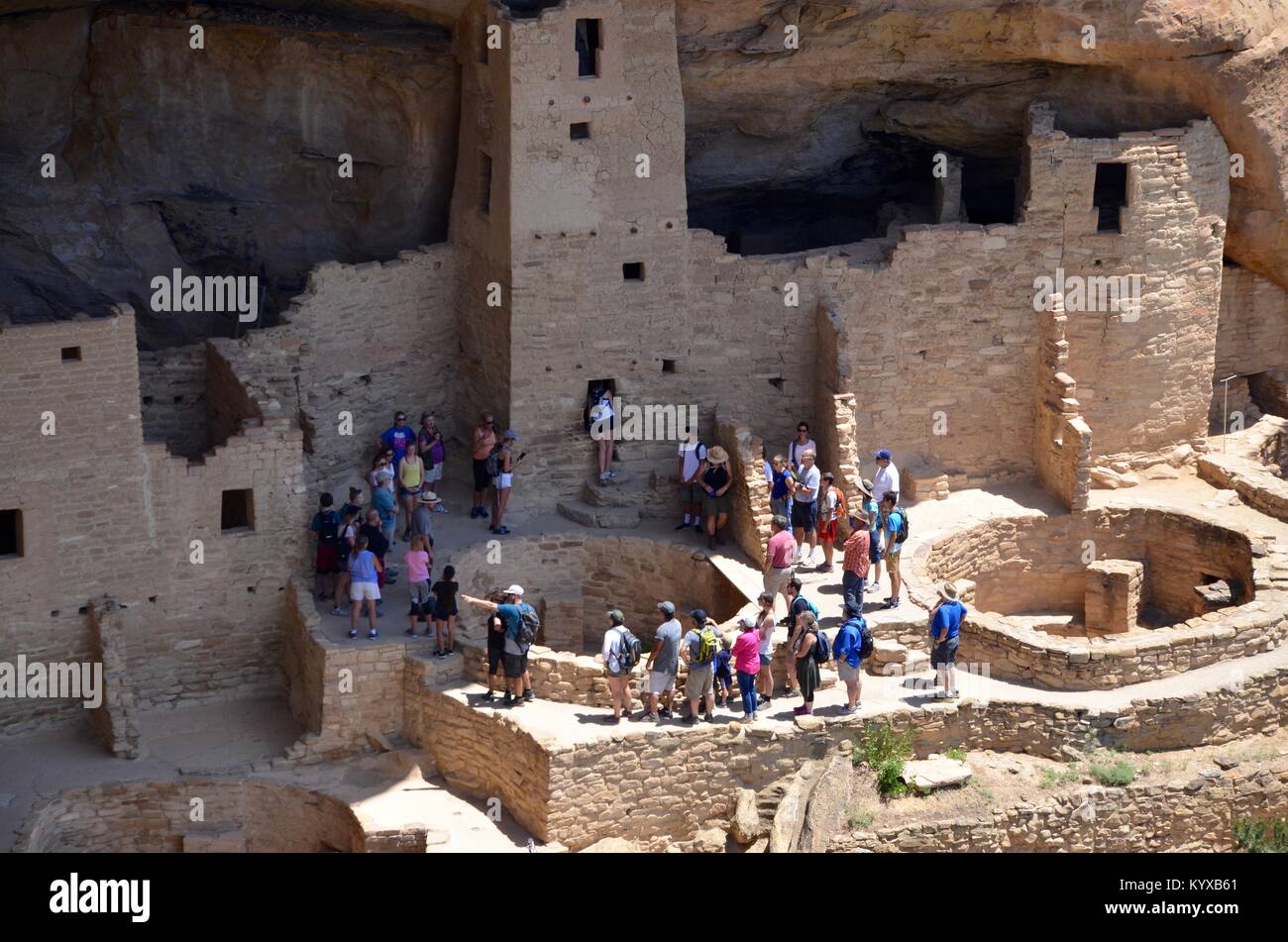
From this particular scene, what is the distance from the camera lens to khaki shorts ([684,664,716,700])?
2691 centimetres

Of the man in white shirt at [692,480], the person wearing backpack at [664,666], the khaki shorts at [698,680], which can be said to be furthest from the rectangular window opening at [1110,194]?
the person wearing backpack at [664,666]

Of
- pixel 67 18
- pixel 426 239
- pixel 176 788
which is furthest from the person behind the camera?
pixel 426 239

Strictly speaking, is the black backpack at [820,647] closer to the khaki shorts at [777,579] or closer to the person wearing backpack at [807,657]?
the person wearing backpack at [807,657]

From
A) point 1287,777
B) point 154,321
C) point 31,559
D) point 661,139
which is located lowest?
point 1287,777

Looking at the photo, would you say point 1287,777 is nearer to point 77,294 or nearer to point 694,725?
point 694,725

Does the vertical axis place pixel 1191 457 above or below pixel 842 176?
below

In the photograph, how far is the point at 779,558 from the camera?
28.9 meters

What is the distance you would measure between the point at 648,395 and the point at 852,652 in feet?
18.2

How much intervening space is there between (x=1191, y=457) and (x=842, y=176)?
236 inches

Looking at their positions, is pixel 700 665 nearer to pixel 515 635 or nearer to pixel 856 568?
pixel 515 635

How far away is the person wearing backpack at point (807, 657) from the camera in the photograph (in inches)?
1069

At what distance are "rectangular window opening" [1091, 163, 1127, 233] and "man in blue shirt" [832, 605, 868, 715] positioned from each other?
25.8 ft

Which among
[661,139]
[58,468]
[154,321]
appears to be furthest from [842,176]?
[58,468]

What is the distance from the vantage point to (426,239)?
1262 inches
